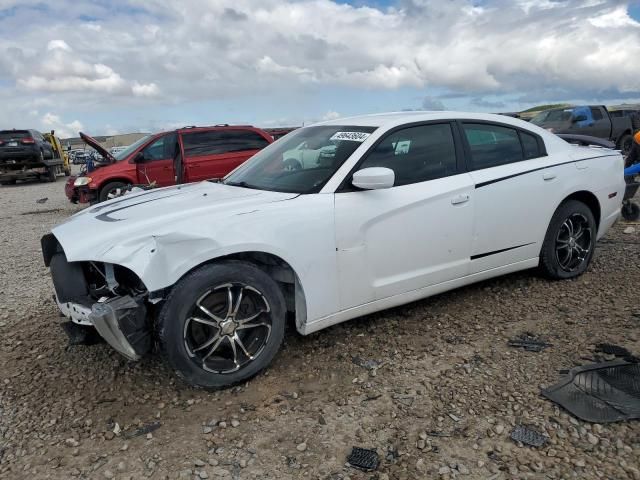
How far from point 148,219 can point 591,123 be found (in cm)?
1684

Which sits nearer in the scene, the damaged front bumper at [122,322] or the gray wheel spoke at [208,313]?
the damaged front bumper at [122,322]

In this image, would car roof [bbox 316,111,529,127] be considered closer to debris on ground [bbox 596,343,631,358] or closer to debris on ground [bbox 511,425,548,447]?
debris on ground [bbox 596,343,631,358]

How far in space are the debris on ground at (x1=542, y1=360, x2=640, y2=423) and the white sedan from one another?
1132 millimetres

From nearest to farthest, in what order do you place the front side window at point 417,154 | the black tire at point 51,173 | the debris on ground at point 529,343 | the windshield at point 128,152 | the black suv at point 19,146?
the debris on ground at point 529,343, the front side window at point 417,154, the windshield at point 128,152, the black suv at point 19,146, the black tire at point 51,173

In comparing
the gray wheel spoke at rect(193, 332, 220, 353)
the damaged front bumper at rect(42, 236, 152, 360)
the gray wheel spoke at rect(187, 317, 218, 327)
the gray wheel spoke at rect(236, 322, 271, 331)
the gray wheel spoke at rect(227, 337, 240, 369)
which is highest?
the damaged front bumper at rect(42, 236, 152, 360)

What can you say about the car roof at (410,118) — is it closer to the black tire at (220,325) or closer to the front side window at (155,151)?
the black tire at (220,325)

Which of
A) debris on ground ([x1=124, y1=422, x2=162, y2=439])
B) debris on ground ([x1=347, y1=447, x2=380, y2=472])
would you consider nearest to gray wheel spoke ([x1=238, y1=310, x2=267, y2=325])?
debris on ground ([x1=124, y1=422, x2=162, y2=439])

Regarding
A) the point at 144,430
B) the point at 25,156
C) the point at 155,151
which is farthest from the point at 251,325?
the point at 25,156

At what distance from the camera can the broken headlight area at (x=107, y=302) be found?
2760mm

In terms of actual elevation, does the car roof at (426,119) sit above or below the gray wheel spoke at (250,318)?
above

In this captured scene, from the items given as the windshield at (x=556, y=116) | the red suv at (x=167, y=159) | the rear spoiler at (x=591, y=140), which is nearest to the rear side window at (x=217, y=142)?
the red suv at (x=167, y=159)

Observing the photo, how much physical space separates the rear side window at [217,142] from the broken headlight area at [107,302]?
6.88 meters

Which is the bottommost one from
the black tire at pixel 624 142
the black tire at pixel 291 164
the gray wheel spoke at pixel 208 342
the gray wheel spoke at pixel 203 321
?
the black tire at pixel 624 142

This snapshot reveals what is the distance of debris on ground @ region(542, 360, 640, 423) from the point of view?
2.70 metres
